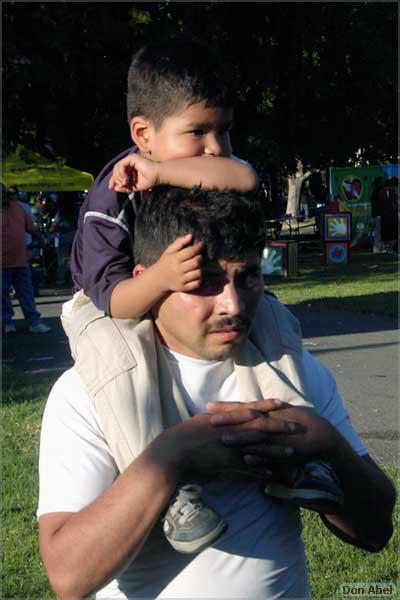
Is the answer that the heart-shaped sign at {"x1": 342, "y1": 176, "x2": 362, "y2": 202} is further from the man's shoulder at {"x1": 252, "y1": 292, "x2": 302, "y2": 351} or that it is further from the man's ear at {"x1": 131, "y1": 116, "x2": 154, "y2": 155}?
the man's shoulder at {"x1": 252, "y1": 292, "x2": 302, "y2": 351}

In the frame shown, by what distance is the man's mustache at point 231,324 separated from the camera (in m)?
1.96

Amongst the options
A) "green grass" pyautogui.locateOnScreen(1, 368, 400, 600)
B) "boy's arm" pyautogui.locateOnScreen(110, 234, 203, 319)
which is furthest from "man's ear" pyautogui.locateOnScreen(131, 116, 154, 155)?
"green grass" pyautogui.locateOnScreen(1, 368, 400, 600)

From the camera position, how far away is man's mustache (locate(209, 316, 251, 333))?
1961 mm

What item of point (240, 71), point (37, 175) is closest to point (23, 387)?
point (37, 175)

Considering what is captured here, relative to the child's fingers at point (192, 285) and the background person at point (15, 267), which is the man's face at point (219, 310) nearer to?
the child's fingers at point (192, 285)

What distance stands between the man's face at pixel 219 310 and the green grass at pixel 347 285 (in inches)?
436

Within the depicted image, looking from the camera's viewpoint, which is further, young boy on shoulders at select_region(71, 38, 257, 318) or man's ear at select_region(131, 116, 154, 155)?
man's ear at select_region(131, 116, 154, 155)

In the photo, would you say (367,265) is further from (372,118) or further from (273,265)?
(372,118)

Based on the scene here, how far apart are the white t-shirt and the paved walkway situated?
13.3ft

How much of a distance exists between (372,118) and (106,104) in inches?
519

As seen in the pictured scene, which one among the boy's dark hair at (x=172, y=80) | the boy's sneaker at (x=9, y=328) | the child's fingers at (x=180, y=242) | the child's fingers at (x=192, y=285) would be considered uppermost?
the boy's dark hair at (x=172, y=80)

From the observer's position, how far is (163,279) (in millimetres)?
2027

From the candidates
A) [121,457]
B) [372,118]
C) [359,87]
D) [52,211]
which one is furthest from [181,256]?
A: [372,118]

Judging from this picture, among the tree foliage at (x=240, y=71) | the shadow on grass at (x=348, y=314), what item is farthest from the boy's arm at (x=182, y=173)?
the tree foliage at (x=240, y=71)
